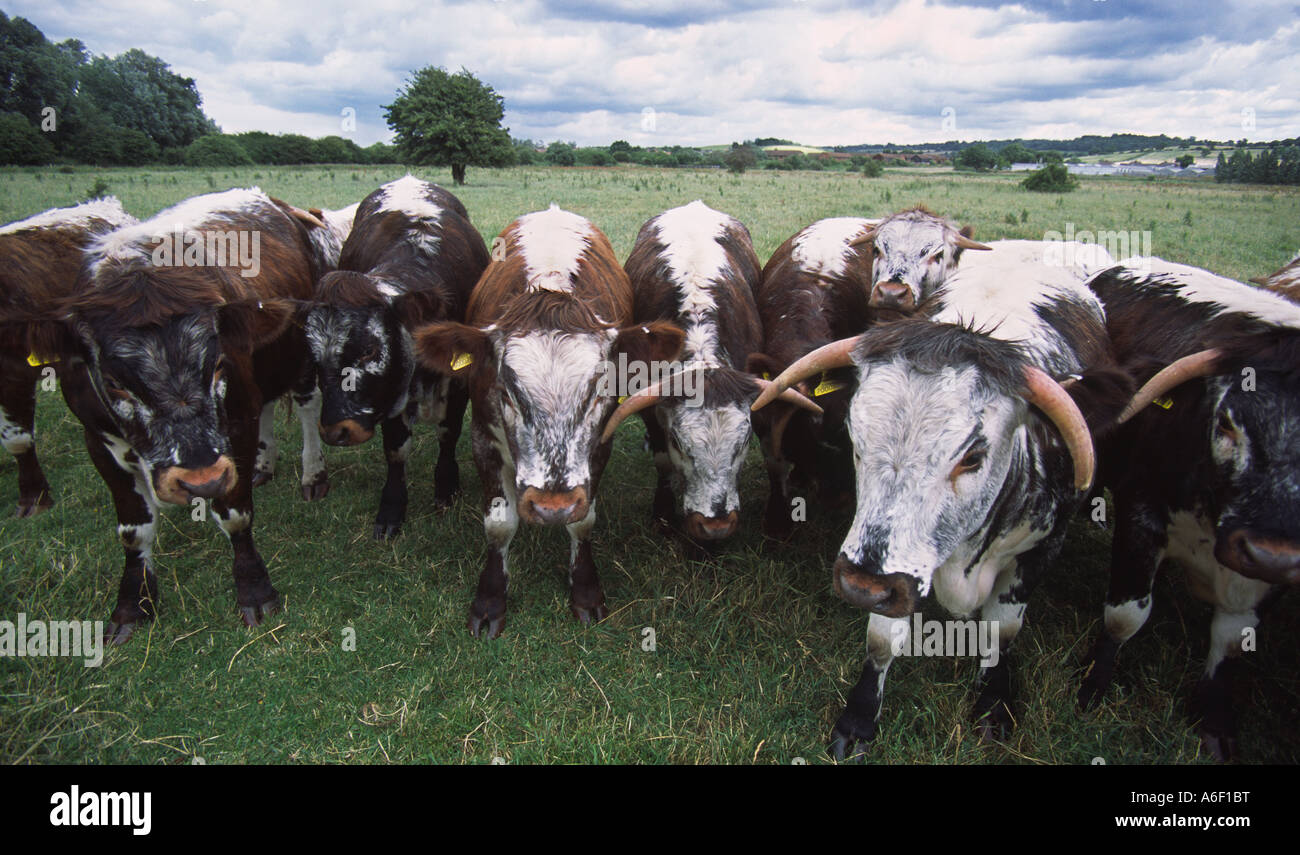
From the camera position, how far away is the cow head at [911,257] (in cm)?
536

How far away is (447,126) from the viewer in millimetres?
39500

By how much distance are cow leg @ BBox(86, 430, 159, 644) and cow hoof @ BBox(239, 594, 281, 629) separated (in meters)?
0.52

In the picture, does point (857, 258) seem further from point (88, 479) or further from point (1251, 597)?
point (88, 479)

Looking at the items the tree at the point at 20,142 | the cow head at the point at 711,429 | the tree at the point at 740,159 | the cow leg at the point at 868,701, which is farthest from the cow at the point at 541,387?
the tree at the point at 740,159

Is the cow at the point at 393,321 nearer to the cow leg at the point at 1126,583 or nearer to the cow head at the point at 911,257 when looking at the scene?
the cow head at the point at 911,257

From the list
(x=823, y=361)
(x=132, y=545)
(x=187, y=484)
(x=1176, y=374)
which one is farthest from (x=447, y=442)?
(x=1176, y=374)

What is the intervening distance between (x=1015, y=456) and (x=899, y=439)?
663 millimetres

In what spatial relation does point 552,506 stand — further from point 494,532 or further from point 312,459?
point 312,459

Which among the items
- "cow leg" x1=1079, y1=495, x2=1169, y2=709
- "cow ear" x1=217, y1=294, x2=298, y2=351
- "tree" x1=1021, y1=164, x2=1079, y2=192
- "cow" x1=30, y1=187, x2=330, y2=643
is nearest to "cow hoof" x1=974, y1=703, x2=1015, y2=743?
"cow leg" x1=1079, y1=495, x2=1169, y2=709

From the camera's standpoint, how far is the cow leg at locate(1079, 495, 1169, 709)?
347 cm

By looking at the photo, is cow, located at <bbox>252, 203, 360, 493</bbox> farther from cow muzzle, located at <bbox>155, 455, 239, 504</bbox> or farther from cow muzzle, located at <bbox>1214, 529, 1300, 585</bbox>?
cow muzzle, located at <bbox>1214, 529, 1300, 585</bbox>

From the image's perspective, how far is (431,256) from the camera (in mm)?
5902

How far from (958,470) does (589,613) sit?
104 inches

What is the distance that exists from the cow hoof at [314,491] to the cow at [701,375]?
290cm
